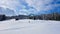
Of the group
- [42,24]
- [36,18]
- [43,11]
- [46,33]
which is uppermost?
[43,11]

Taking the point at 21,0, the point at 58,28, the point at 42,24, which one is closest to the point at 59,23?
the point at 58,28

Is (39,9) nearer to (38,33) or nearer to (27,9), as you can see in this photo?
→ (27,9)

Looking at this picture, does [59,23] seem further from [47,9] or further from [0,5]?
[0,5]

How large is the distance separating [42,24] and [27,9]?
420mm

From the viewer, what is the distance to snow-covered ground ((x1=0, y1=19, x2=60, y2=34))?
170cm

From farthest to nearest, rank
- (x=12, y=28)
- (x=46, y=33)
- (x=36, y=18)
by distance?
(x=36, y=18) < (x=12, y=28) < (x=46, y=33)

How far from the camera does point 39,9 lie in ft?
6.23

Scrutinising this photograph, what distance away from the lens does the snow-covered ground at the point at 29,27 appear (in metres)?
1.70

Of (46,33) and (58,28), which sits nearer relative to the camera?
(46,33)

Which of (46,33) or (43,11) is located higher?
(43,11)

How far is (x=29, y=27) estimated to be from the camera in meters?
1.84


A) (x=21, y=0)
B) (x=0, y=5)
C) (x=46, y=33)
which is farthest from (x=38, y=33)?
(x=0, y=5)

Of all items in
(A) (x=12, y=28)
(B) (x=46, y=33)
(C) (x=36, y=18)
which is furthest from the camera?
(C) (x=36, y=18)

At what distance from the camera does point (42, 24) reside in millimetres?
1937
